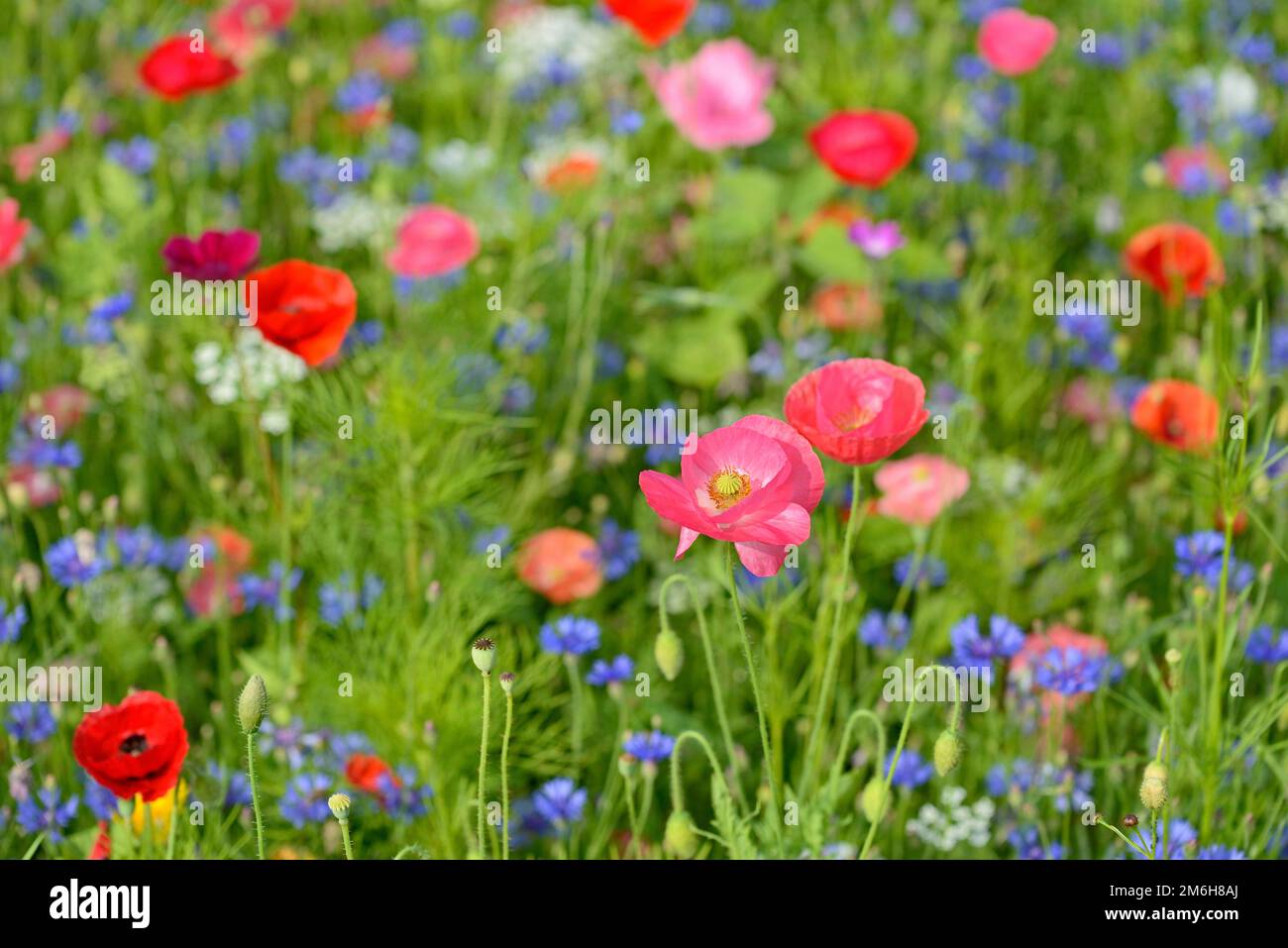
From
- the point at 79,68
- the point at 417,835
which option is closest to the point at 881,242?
the point at 417,835

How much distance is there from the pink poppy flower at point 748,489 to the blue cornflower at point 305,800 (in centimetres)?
58

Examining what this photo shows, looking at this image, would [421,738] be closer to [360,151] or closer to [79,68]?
[360,151]

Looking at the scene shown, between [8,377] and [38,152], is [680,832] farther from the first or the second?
[38,152]

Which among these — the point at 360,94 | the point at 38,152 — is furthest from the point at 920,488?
the point at 38,152

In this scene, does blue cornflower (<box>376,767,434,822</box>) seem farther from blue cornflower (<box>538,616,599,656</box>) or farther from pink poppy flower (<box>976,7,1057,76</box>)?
pink poppy flower (<box>976,7,1057,76</box>)

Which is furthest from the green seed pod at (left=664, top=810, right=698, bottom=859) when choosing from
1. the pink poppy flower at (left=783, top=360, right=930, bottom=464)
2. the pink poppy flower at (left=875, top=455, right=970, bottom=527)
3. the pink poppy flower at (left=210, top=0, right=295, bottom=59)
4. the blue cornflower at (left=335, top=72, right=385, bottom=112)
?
the pink poppy flower at (left=210, top=0, right=295, bottom=59)

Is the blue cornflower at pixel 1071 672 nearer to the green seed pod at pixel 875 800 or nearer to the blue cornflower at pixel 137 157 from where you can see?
the green seed pod at pixel 875 800

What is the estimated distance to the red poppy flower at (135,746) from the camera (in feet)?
4.28

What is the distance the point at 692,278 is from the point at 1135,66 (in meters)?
0.96

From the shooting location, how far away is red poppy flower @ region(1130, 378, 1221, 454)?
1.81 meters

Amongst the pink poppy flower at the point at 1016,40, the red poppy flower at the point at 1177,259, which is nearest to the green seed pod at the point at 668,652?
the red poppy flower at the point at 1177,259

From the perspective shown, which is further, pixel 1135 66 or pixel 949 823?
pixel 1135 66

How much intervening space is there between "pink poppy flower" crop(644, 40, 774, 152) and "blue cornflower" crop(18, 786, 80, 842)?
1.29m

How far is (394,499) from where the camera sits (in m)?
1.86
